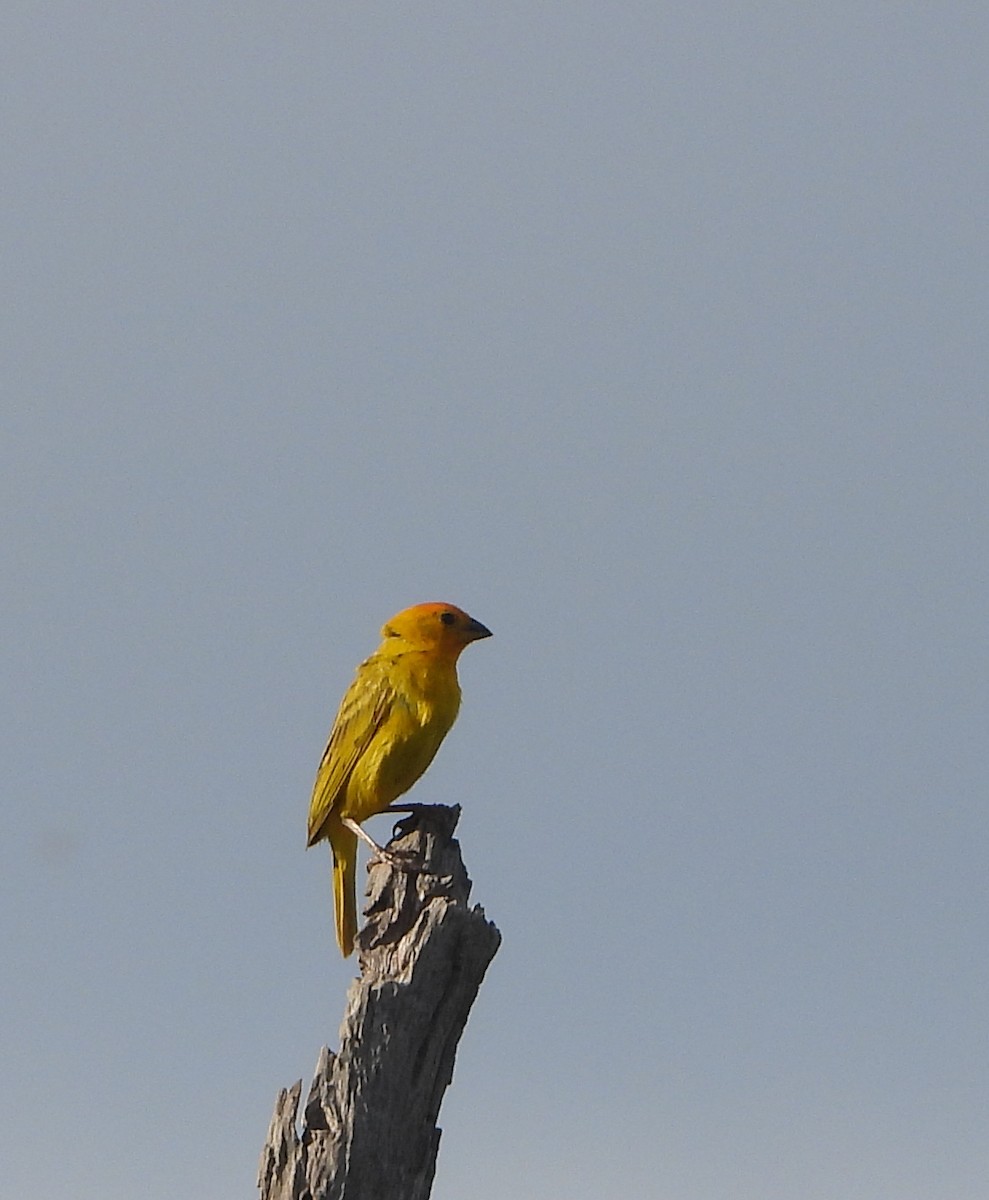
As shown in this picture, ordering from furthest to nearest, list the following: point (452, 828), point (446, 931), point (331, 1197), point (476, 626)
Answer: point (476, 626) → point (452, 828) → point (446, 931) → point (331, 1197)

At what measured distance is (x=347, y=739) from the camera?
1202cm

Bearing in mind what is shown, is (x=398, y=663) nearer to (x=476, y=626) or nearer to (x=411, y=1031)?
(x=476, y=626)

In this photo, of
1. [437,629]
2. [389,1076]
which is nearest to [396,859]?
[389,1076]

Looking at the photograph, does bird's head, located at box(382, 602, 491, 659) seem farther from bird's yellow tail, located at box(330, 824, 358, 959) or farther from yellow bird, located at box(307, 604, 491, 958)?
bird's yellow tail, located at box(330, 824, 358, 959)

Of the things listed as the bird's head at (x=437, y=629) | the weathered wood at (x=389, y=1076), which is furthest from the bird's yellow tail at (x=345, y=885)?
the weathered wood at (x=389, y=1076)

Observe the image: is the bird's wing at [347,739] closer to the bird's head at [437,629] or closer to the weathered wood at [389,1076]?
the bird's head at [437,629]

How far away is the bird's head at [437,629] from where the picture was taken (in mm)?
12609

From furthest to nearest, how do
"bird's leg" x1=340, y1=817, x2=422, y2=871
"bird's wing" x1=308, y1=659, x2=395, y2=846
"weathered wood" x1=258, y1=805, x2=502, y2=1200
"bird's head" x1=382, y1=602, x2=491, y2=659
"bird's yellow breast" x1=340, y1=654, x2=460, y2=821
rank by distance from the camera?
"bird's head" x1=382, y1=602, x2=491, y2=659
"bird's wing" x1=308, y1=659, x2=395, y2=846
"bird's yellow breast" x1=340, y1=654, x2=460, y2=821
"bird's leg" x1=340, y1=817, x2=422, y2=871
"weathered wood" x1=258, y1=805, x2=502, y2=1200

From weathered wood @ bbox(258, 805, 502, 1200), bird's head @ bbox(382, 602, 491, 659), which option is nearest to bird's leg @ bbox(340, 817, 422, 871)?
weathered wood @ bbox(258, 805, 502, 1200)

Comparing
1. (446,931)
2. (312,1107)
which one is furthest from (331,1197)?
(446,931)

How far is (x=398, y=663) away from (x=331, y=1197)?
5.20 m

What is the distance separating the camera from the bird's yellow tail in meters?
11.7

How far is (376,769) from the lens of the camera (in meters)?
11.6

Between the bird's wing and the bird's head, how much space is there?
0.45 meters
